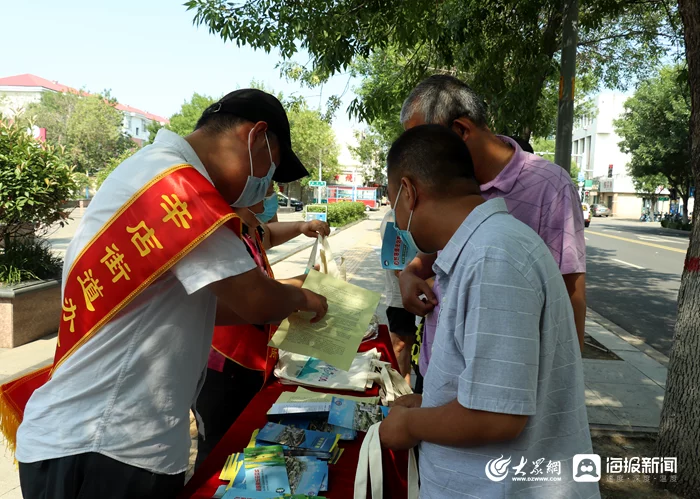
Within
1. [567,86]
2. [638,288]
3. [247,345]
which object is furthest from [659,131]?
[247,345]

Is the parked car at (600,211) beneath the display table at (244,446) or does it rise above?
above

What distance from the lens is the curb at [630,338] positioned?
6094 millimetres

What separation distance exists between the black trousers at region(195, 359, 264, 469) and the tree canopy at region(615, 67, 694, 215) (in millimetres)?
31493

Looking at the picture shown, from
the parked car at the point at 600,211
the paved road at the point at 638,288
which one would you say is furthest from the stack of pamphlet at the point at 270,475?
the parked car at the point at 600,211

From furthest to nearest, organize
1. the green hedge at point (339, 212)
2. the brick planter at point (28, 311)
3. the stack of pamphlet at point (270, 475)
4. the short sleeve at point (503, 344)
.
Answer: the green hedge at point (339, 212)
the brick planter at point (28, 311)
the stack of pamphlet at point (270, 475)
the short sleeve at point (503, 344)

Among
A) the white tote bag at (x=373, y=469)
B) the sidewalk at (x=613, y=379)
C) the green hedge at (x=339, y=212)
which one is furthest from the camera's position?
the green hedge at (x=339, y=212)

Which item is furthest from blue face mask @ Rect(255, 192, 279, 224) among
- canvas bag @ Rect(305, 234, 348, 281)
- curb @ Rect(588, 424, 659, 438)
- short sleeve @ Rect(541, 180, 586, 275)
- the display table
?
curb @ Rect(588, 424, 659, 438)

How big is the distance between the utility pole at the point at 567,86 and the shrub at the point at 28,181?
556cm

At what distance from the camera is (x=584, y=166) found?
6794 cm

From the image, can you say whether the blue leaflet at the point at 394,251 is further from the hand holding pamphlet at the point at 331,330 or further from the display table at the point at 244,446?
the display table at the point at 244,446

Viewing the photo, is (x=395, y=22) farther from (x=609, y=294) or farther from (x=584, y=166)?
(x=584, y=166)

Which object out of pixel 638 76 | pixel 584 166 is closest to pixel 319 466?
pixel 638 76

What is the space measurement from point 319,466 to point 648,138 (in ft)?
115

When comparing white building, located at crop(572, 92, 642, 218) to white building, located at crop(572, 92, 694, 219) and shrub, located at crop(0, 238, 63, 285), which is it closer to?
white building, located at crop(572, 92, 694, 219)
